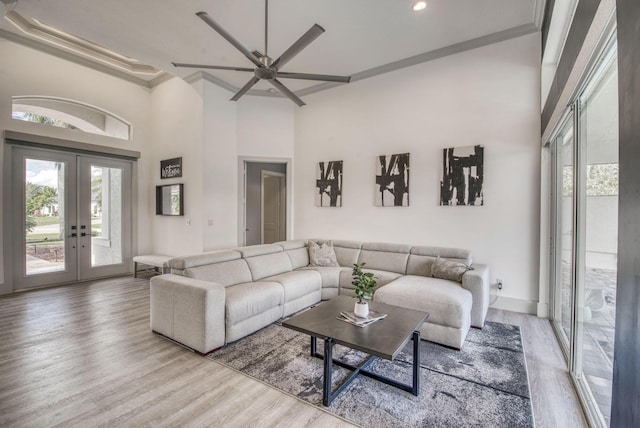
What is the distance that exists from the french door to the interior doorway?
252 cm

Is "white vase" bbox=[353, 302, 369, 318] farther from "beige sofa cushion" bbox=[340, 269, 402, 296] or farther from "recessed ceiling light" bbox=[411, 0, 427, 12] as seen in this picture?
"recessed ceiling light" bbox=[411, 0, 427, 12]

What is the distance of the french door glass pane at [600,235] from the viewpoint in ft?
5.79

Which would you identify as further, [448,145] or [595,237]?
[448,145]

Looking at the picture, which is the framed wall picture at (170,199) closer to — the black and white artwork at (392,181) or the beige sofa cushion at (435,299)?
the black and white artwork at (392,181)

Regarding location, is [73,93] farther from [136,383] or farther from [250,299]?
[136,383]

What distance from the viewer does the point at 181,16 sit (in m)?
3.58

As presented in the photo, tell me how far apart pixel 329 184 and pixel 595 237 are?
3.98m

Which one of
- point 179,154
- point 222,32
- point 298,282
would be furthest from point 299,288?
point 179,154

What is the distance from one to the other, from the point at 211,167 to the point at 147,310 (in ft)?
8.55

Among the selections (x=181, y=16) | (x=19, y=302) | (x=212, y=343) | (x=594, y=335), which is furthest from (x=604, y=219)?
(x=19, y=302)

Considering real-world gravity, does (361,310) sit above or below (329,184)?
below

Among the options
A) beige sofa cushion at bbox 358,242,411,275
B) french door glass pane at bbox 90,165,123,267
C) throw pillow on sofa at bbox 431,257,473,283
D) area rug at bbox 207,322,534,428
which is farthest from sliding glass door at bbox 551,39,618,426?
french door glass pane at bbox 90,165,123,267

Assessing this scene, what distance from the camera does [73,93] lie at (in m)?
5.28

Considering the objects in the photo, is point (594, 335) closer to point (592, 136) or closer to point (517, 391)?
point (517, 391)
